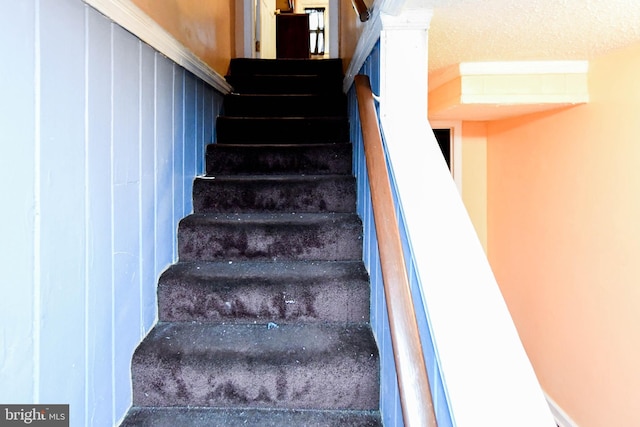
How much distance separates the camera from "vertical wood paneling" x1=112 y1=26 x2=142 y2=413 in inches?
41.8

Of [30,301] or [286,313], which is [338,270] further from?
[30,301]

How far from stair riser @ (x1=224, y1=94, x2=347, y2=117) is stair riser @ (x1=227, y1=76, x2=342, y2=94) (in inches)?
10.0

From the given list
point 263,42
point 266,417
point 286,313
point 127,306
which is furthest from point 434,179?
point 263,42

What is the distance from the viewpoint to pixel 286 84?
262 centimetres

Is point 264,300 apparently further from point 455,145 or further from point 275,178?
point 455,145

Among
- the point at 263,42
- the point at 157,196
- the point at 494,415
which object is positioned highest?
the point at 263,42

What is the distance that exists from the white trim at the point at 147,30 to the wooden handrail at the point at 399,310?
81 centimetres

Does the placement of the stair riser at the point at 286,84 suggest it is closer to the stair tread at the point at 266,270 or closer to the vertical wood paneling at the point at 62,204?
the stair tread at the point at 266,270

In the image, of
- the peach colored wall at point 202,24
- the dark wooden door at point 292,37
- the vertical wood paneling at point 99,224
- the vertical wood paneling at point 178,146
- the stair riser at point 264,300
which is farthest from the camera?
the dark wooden door at point 292,37

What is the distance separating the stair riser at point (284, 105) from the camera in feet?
7.75

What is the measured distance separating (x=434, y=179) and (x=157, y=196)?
3.19ft

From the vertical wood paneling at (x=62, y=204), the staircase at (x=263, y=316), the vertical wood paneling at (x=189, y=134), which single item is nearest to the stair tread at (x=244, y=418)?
the staircase at (x=263, y=316)

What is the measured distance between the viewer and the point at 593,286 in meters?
1.82

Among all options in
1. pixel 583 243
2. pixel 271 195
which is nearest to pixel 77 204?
pixel 271 195
